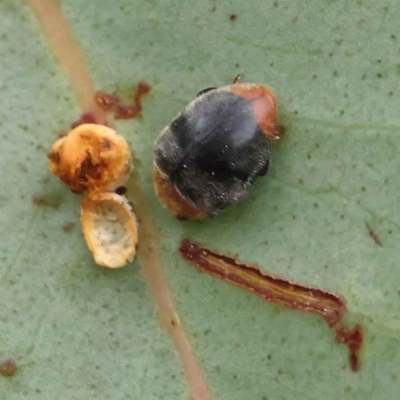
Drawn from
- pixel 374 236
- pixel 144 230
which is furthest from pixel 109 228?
pixel 374 236

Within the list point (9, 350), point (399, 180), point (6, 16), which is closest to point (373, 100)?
point (399, 180)

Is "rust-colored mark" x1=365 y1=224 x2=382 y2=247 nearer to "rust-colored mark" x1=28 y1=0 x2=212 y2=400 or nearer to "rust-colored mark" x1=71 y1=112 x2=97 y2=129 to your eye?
"rust-colored mark" x1=28 y1=0 x2=212 y2=400

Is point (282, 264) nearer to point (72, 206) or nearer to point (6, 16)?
point (72, 206)

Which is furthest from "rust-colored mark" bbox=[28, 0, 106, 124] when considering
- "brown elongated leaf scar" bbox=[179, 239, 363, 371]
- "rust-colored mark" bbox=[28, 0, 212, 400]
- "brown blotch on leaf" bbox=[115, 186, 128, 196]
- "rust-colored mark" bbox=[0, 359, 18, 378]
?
"rust-colored mark" bbox=[0, 359, 18, 378]

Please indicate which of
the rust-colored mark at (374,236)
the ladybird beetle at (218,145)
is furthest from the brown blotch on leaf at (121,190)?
the rust-colored mark at (374,236)

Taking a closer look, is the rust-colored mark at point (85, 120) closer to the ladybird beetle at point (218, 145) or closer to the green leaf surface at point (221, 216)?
the green leaf surface at point (221, 216)
